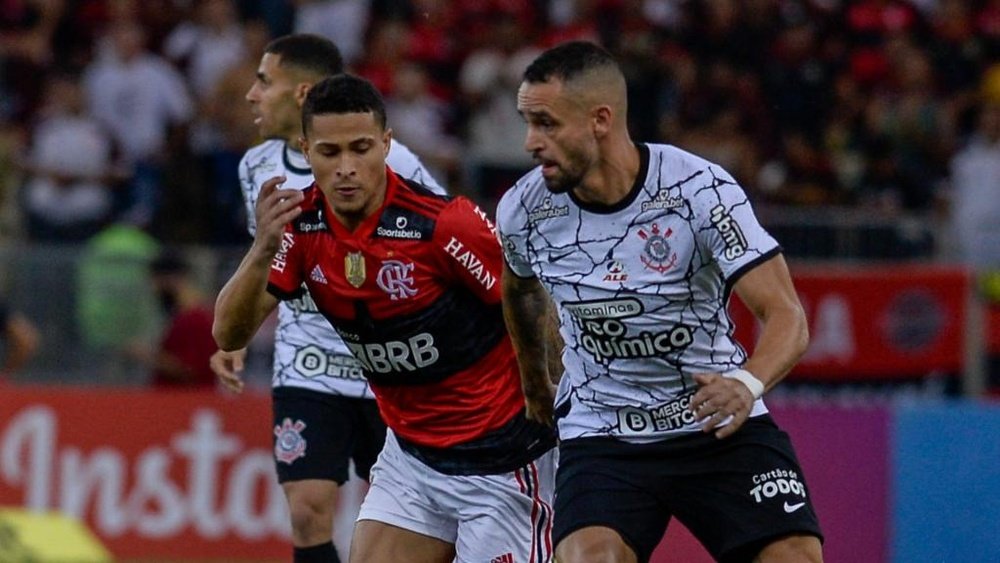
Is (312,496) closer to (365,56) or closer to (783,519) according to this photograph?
(783,519)

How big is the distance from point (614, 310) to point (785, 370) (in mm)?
671

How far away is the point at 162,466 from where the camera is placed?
13695 millimetres

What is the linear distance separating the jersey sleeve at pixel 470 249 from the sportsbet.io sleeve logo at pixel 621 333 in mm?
559

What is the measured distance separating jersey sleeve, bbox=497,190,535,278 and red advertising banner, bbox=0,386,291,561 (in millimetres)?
7000

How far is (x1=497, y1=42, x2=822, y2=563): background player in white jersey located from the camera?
6.50 meters

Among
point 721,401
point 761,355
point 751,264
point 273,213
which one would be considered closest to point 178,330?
point 273,213

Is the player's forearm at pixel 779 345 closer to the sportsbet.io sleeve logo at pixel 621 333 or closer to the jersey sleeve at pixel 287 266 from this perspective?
the sportsbet.io sleeve logo at pixel 621 333

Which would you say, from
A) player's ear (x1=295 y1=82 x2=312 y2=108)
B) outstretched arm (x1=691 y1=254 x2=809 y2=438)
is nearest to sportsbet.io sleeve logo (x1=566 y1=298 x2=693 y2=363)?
outstretched arm (x1=691 y1=254 x2=809 y2=438)

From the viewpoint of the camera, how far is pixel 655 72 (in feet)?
54.7

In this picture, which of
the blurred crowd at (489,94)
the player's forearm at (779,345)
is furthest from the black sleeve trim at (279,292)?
the blurred crowd at (489,94)

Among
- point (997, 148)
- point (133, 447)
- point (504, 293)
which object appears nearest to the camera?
point (504, 293)

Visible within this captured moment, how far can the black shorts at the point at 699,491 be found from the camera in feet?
21.6

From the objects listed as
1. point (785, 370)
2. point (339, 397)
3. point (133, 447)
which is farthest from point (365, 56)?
point (785, 370)

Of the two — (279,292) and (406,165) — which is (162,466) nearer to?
(406,165)
